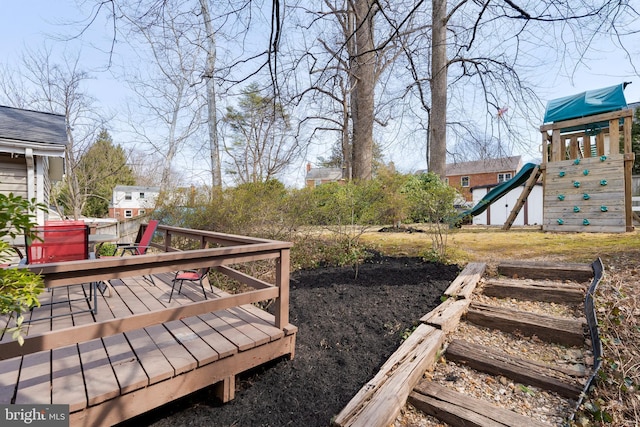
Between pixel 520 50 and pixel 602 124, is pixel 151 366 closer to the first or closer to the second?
pixel 520 50

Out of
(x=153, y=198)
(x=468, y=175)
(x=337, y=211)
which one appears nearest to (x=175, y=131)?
(x=153, y=198)

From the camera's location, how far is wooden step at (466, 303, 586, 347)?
2.65 meters

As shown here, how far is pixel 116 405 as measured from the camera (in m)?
1.92

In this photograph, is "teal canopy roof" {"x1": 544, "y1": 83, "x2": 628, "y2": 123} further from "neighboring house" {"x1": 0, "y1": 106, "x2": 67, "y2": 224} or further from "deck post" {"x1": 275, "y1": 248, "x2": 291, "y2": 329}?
"neighboring house" {"x1": 0, "y1": 106, "x2": 67, "y2": 224}

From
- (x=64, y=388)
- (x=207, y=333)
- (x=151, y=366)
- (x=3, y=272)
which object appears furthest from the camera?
(x=207, y=333)

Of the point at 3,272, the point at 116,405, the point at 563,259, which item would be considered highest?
the point at 3,272

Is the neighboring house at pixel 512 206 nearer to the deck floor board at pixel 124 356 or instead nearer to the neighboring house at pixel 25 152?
the deck floor board at pixel 124 356

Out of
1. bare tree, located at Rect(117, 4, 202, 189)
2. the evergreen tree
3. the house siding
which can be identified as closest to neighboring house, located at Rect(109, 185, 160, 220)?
the evergreen tree

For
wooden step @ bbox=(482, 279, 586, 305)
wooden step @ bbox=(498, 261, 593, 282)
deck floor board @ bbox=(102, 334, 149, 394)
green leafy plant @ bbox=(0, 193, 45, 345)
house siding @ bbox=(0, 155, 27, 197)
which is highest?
house siding @ bbox=(0, 155, 27, 197)

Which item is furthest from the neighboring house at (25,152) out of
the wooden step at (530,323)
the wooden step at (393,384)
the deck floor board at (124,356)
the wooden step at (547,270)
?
the wooden step at (547,270)

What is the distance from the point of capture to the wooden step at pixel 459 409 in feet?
6.32

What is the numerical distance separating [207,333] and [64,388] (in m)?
1.01

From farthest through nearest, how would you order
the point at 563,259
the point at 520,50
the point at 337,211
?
the point at 337,211, the point at 563,259, the point at 520,50

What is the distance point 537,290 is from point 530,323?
695 mm
